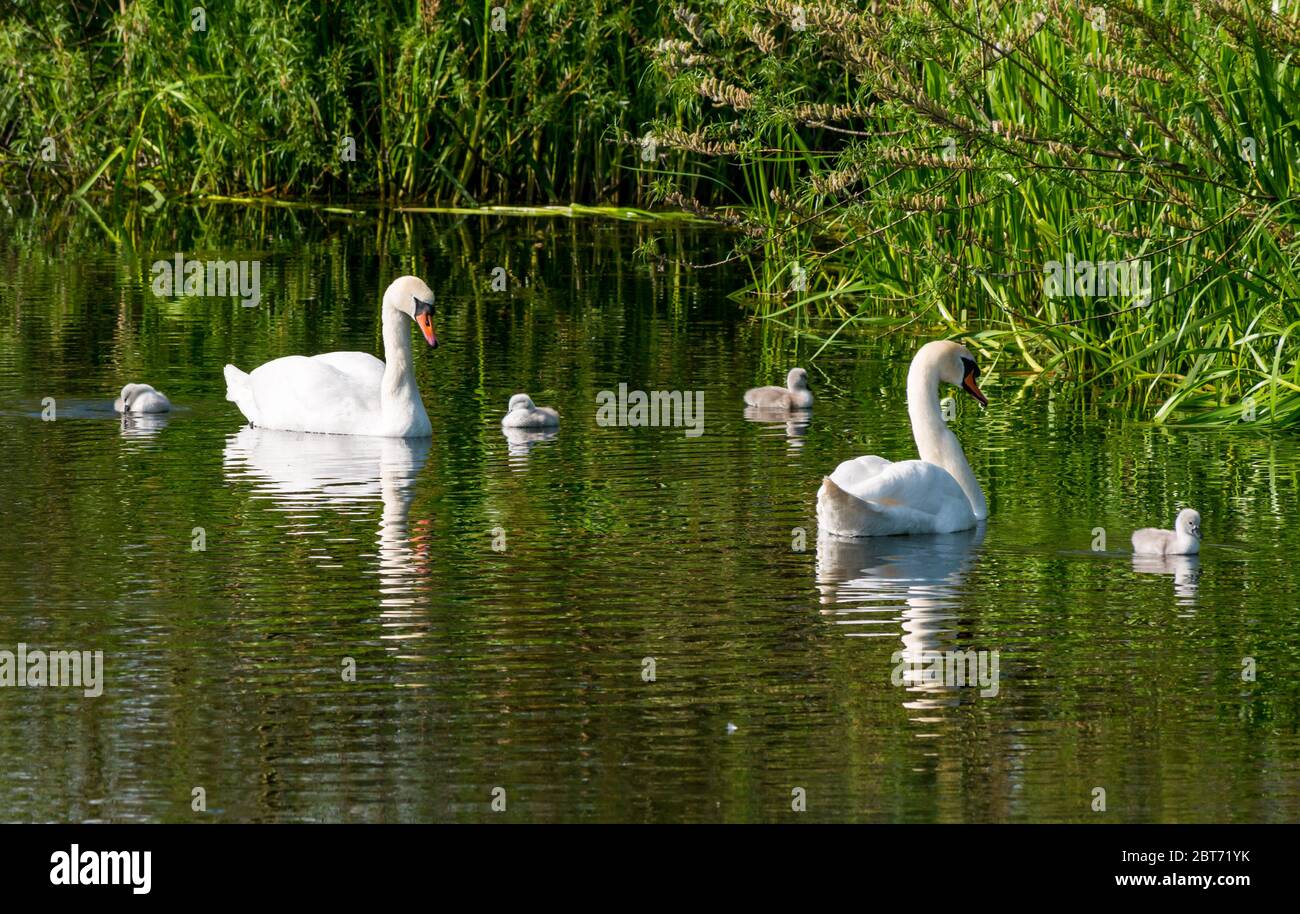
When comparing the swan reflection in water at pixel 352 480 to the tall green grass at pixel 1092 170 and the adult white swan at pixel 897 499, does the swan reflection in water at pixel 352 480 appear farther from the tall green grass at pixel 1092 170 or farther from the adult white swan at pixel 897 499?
the tall green grass at pixel 1092 170

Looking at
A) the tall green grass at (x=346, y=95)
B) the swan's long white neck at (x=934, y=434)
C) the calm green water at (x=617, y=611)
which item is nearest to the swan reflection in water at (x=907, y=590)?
the calm green water at (x=617, y=611)

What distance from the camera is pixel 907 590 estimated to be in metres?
9.05

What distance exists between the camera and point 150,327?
1631cm

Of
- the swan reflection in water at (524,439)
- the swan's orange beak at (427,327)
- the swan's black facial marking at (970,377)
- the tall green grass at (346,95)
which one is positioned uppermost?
the tall green grass at (346,95)

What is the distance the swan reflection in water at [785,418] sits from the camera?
41.5 feet

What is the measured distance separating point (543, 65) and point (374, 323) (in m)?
6.25

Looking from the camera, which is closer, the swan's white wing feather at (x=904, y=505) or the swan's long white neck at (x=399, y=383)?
the swan's white wing feather at (x=904, y=505)

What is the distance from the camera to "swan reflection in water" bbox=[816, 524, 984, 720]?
7953mm

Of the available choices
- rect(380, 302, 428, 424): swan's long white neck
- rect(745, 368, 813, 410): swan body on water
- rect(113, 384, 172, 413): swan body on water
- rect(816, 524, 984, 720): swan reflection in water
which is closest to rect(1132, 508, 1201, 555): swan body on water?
rect(816, 524, 984, 720): swan reflection in water

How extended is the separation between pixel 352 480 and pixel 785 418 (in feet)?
8.58

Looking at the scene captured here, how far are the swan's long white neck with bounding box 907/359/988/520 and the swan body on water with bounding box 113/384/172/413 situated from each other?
413cm

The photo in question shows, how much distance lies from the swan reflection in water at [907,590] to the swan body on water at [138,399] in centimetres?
432

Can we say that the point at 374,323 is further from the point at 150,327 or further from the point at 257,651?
the point at 257,651

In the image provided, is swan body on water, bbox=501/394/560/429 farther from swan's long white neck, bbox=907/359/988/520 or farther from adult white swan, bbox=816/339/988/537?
adult white swan, bbox=816/339/988/537
